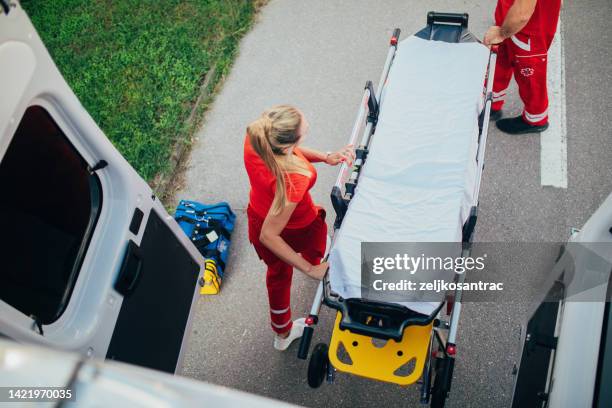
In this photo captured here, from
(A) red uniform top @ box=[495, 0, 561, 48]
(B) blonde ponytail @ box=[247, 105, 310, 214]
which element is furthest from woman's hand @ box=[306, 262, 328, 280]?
(A) red uniform top @ box=[495, 0, 561, 48]

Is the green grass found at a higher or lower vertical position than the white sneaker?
higher

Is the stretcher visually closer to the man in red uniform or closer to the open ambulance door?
the man in red uniform

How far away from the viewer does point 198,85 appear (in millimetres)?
A: 5566

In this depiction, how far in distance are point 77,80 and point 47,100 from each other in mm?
4396

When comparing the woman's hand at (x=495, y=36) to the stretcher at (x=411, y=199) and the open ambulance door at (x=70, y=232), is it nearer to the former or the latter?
the stretcher at (x=411, y=199)

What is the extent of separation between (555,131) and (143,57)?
182 inches

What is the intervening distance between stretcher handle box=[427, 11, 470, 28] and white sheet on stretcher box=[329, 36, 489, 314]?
0.23 metres

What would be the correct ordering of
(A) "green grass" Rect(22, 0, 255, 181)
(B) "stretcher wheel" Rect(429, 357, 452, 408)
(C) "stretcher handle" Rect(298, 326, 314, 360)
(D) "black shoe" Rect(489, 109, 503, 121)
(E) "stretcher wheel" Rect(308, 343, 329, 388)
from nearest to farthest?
(B) "stretcher wheel" Rect(429, 357, 452, 408) → (C) "stretcher handle" Rect(298, 326, 314, 360) → (E) "stretcher wheel" Rect(308, 343, 329, 388) → (D) "black shoe" Rect(489, 109, 503, 121) → (A) "green grass" Rect(22, 0, 255, 181)

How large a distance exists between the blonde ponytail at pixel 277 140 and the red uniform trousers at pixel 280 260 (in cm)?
49

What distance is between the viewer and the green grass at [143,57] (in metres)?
5.19

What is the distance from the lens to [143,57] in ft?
19.3

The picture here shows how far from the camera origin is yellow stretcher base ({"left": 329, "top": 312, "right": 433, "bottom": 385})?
2.70m

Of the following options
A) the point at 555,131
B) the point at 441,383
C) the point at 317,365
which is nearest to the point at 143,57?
the point at 317,365

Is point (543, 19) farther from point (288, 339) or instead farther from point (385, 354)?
point (288, 339)
